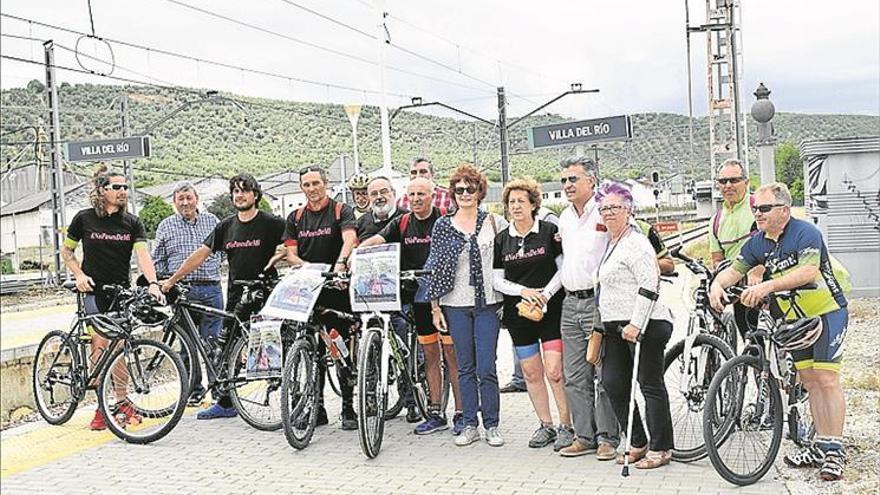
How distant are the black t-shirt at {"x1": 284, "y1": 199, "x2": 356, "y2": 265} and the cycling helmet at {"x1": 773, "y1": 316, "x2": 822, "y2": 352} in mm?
3224

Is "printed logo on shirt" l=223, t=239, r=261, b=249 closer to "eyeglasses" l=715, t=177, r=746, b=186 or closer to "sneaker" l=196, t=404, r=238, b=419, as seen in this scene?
"sneaker" l=196, t=404, r=238, b=419

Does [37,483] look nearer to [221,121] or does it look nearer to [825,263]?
[825,263]

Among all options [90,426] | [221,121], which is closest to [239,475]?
[90,426]

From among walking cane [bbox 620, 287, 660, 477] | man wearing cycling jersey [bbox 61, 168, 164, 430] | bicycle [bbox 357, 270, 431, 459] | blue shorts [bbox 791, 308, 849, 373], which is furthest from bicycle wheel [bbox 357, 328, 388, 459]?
blue shorts [bbox 791, 308, 849, 373]

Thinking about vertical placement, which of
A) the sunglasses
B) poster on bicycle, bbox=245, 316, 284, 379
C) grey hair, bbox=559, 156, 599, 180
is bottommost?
poster on bicycle, bbox=245, 316, 284, 379

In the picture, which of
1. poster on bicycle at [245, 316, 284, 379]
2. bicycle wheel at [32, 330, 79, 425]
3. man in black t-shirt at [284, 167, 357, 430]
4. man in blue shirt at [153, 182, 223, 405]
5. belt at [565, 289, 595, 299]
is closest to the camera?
belt at [565, 289, 595, 299]

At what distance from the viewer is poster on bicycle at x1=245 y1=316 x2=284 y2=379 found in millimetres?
7152

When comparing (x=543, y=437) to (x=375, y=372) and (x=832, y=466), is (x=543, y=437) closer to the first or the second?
(x=375, y=372)

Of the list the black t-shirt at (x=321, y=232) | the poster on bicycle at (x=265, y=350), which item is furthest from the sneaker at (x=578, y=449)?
the black t-shirt at (x=321, y=232)

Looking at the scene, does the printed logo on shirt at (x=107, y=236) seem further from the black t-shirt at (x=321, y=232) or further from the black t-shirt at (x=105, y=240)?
the black t-shirt at (x=321, y=232)

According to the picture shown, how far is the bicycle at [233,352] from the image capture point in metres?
7.60

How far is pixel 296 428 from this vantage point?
6.97 m

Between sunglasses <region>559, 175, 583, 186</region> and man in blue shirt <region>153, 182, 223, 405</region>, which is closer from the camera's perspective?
sunglasses <region>559, 175, 583, 186</region>

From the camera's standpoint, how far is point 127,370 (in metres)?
7.41
